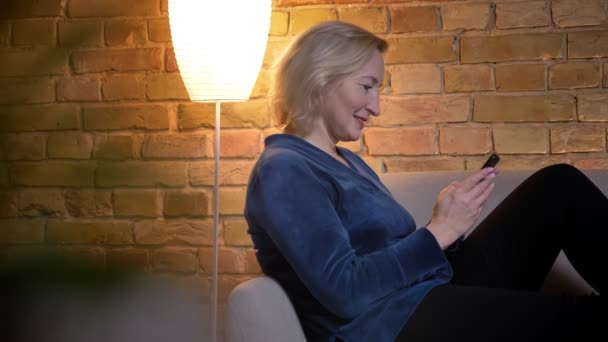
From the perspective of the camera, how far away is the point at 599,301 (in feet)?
3.98

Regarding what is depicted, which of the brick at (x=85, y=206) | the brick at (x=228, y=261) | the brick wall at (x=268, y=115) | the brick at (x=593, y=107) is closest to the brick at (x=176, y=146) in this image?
the brick wall at (x=268, y=115)

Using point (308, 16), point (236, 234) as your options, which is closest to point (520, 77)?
point (308, 16)

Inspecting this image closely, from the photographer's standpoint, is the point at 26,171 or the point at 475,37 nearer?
the point at 26,171

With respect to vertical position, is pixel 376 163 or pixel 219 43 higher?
pixel 219 43

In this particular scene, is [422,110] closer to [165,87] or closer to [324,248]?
[165,87]

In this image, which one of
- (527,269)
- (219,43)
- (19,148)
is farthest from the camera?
(219,43)

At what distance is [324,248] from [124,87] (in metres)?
1.60

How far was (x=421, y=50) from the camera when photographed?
2.45 metres

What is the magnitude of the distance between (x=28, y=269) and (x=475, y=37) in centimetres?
228

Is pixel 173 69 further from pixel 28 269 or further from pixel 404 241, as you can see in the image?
pixel 28 269

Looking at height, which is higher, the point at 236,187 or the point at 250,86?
the point at 250,86

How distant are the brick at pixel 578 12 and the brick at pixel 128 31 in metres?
1.34

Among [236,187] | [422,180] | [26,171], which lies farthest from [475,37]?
[26,171]

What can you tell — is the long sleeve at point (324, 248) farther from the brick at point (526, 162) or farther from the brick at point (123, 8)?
the brick at point (123, 8)
